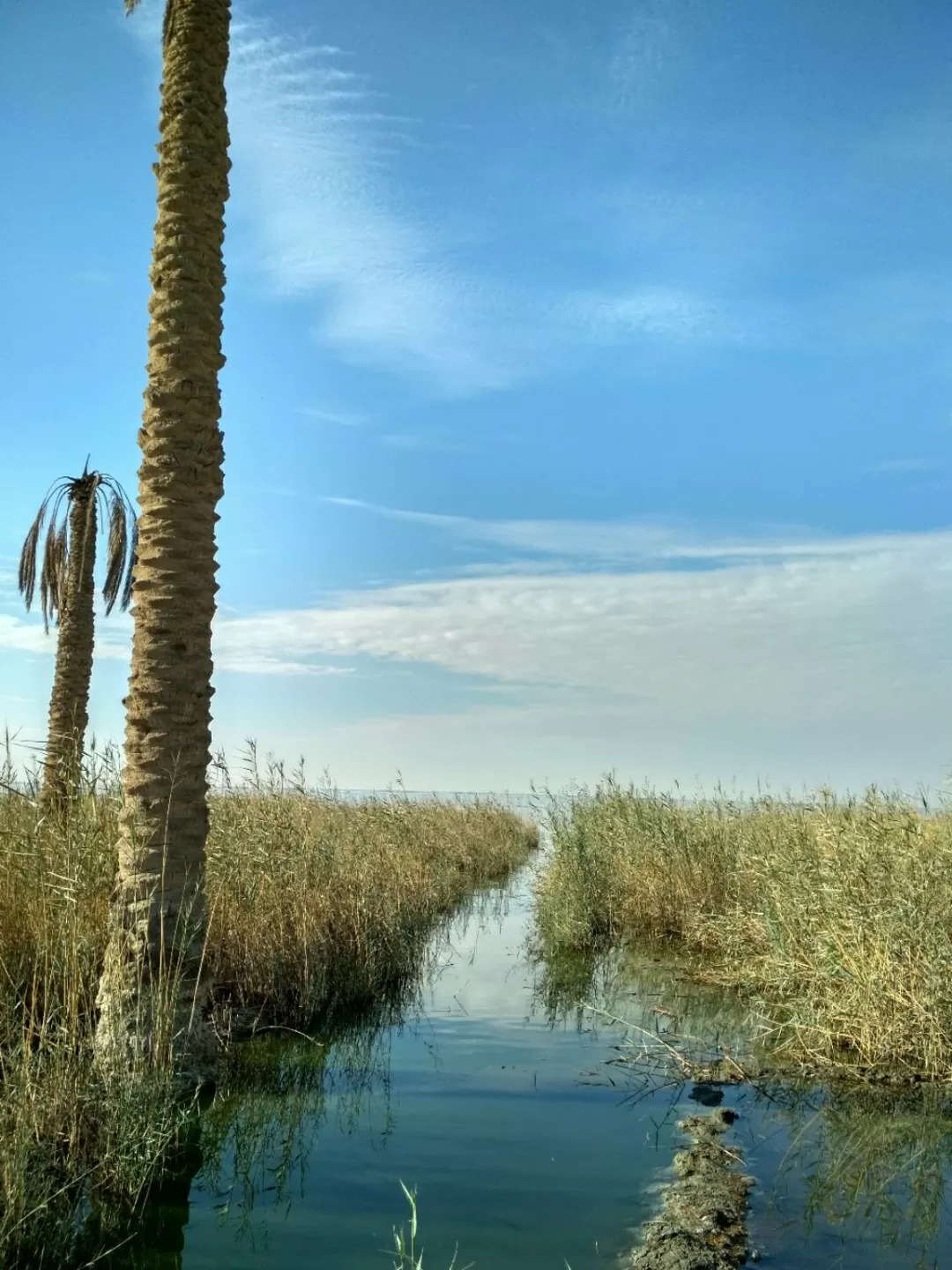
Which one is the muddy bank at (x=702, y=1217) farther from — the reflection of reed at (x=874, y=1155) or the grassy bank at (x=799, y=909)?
the grassy bank at (x=799, y=909)

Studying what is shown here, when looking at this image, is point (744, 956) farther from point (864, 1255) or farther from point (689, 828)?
point (864, 1255)

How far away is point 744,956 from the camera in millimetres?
11172

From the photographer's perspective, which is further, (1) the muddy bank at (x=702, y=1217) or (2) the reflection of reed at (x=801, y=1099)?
(2) the reflection of reed at (x=801, y=1099)

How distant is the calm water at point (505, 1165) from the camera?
16.5 feet

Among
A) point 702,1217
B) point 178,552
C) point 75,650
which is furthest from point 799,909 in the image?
point 75,650

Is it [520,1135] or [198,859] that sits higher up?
[198,859]

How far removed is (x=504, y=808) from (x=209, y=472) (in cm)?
2977

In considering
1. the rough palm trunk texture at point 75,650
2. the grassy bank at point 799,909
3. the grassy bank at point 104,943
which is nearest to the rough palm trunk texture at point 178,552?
the grassy bank at point 104,943

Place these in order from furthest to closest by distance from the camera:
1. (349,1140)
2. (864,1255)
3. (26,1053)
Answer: (349,1140), (864,1255), (26,1053)

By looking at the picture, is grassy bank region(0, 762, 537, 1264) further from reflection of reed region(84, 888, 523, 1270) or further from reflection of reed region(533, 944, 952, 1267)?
reflection of reed region(533, 944, 952, 1267)

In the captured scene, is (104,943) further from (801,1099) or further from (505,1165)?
(801,1099)

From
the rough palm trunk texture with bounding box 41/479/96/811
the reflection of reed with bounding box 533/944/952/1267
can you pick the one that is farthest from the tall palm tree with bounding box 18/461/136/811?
the reflection of reed with bounding box 533/944/952/1267

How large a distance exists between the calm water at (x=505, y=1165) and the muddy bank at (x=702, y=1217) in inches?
5.1

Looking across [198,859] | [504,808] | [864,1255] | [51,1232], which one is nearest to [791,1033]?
[864,1255]
